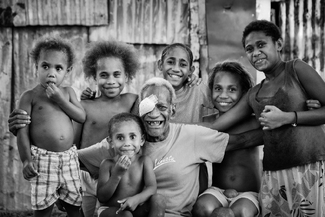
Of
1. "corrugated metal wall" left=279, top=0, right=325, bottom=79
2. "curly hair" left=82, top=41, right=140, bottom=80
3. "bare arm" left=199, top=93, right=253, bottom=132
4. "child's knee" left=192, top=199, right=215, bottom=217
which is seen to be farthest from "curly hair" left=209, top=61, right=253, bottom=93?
"corrugated metal wall" left=279, top=0, right=325, bottom=79

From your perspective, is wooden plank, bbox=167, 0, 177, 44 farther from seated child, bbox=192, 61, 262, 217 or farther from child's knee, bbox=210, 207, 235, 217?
child's knee, bbox=210, 207, 235, 217

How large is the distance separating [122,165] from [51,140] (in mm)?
878

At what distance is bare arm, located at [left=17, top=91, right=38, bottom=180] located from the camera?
3.38 meters

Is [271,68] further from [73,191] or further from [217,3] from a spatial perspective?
[217,3]

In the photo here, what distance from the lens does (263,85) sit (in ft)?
11.8

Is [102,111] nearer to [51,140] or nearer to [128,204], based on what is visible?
[51,140]

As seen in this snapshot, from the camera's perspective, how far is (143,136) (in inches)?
128

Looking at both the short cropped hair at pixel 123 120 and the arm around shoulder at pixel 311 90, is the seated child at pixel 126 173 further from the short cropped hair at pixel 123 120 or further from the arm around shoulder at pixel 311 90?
the arm around shoulder at pixel 311 90

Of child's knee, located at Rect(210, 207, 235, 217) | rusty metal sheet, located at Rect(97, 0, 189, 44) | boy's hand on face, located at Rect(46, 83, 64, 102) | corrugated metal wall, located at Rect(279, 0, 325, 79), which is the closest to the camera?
child's knee, located at Rect(210, 207, 235, 217)

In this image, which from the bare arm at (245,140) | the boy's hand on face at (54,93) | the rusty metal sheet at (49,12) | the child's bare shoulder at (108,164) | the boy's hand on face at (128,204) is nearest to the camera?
the boy's hand on face at (128,204)

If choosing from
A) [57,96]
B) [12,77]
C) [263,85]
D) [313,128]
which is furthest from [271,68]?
[12,77]

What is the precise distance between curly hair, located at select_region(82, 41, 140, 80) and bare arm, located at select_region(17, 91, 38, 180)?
77 centimetres

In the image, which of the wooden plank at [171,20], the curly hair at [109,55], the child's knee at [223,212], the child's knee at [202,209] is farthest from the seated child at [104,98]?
the wooden plank at [171,20]

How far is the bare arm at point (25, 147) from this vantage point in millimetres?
3375
